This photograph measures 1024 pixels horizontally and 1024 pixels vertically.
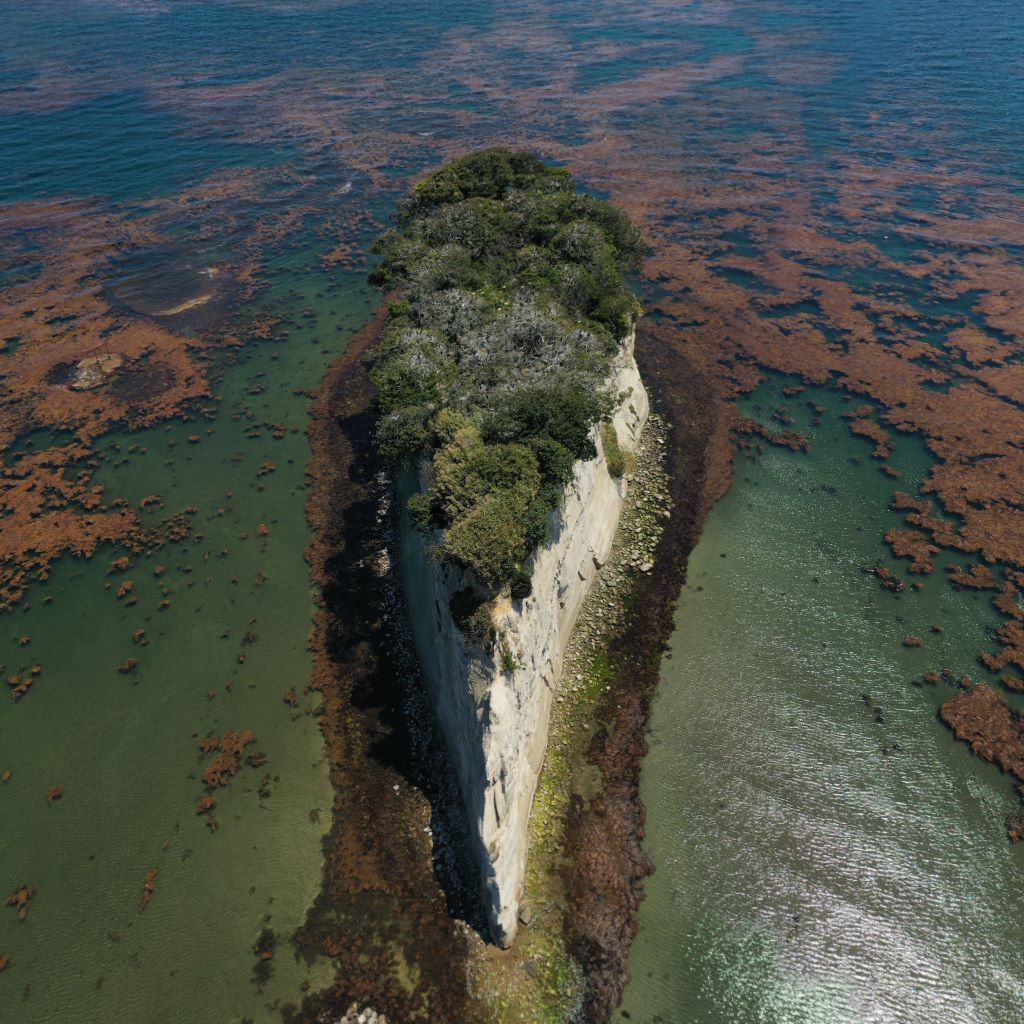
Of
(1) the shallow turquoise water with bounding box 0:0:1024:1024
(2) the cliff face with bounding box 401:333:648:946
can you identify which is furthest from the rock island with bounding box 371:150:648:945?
(1) the shallow turquoise water with bounding box 0:0:1024:1024

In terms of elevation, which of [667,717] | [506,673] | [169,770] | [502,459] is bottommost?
[169,770]

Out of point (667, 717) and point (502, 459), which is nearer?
point (502, 459)

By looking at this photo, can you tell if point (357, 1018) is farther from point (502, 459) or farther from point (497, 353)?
point (497, 353)

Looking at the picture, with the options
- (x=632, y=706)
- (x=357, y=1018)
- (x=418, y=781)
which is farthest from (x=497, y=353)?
(x=357, y=1018)

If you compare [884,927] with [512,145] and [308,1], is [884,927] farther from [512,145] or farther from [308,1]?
[308,1]

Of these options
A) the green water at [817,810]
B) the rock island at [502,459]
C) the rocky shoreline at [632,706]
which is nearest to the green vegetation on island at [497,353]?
the rock island at [502,459]

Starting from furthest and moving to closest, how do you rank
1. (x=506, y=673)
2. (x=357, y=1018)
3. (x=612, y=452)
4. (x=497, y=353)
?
(x=612, y=452) < (x=497, y=353) < (x=506, y=673) < (x=357, y=1018)

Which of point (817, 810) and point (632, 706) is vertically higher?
point (632, 706)
